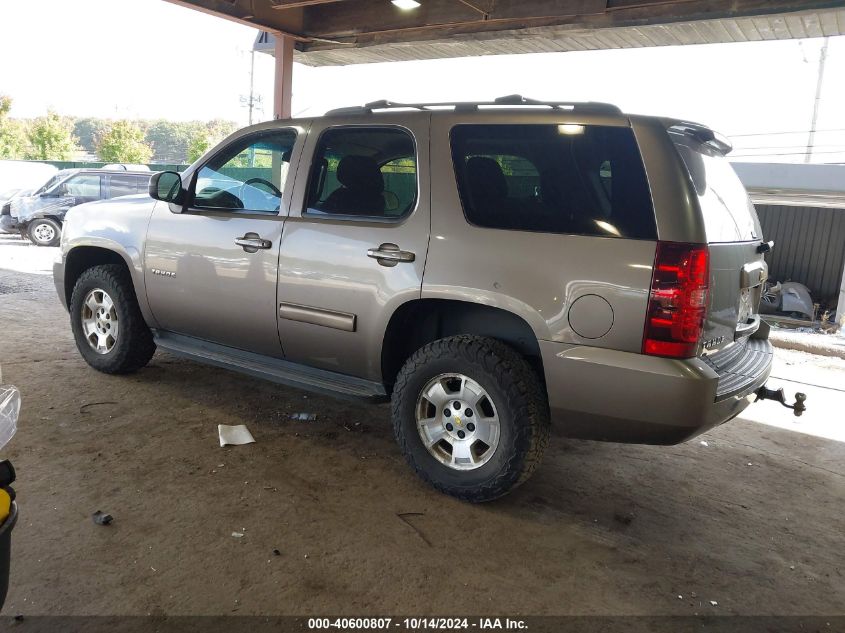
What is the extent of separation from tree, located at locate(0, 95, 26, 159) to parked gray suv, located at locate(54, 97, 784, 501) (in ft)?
153

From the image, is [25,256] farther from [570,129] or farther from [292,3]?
[570,129]

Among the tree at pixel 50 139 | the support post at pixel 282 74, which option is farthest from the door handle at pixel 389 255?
the tree at pixel 50 139

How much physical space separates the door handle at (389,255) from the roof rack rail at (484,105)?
2.76 ft

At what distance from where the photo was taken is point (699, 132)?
3395mm

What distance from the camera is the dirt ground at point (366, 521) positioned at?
2.77 meters

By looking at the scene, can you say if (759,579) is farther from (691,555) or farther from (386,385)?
(386,385)

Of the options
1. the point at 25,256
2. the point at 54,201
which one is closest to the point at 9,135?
the point at 54,201

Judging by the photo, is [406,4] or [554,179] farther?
[406,4]

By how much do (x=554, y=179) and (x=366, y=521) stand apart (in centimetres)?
194

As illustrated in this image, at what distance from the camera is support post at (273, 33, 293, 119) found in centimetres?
1064

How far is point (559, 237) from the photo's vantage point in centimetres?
323

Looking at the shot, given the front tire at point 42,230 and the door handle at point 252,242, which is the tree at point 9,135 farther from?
the door handle at point 252,242

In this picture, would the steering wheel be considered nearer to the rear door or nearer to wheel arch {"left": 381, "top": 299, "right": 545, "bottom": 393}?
wheel arch {"left": 381, "top": 299, "right": 545, "bottom": 393}

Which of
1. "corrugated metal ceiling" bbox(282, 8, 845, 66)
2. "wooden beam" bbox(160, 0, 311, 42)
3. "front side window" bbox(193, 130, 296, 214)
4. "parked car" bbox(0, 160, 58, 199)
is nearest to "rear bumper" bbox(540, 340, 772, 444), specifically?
"front side window" bbox(193, 130, 296, 214)
